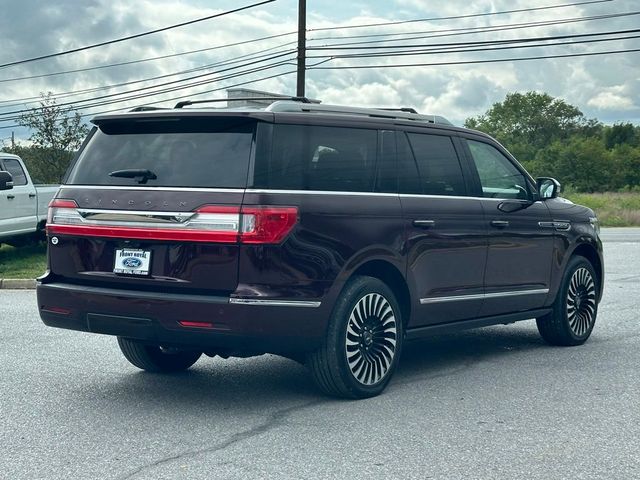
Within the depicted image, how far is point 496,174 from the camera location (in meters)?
8.20

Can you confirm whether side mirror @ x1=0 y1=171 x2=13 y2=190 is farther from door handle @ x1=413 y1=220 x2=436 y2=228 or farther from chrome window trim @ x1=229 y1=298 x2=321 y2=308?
chrome window trim @ x1=229 y1=298 x2=321 y2=308

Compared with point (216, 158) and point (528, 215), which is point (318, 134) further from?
point (528, 215)

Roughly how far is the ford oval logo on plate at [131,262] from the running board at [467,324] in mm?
2051

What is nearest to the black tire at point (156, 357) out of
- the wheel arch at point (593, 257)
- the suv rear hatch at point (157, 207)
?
the suv rear hatch at point (157, 207)

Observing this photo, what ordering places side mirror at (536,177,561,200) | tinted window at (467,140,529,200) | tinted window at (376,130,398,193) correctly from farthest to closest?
side mirror at (536,177,561,200)
tinted window at (467,140,529,200)
tinted window at (376,130,398,193)

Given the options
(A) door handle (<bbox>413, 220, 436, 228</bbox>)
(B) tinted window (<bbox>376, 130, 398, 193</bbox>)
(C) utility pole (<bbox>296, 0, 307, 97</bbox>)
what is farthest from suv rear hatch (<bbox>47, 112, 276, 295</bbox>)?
(C) utility pole (<bbox>296, 0, 307, 97</bbox>)

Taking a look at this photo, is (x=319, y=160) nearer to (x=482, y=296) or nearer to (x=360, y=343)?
(x=360, y=343)

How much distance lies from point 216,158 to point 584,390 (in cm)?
301

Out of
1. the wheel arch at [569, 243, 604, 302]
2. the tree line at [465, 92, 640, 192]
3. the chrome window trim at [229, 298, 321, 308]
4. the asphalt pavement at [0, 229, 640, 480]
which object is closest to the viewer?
the asphalt pavement at [0, 229, 640, 480]

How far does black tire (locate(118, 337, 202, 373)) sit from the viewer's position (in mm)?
7488

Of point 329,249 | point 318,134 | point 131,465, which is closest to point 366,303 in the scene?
point 329,249

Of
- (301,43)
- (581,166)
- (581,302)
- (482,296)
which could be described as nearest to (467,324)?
(482,296)

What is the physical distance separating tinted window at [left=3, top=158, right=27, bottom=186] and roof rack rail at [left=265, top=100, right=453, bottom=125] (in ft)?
46.7

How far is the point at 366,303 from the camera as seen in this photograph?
6613 millimetres
